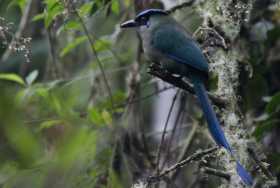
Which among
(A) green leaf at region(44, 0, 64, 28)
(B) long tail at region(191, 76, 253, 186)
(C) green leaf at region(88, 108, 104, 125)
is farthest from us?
(C) green leaf at region(88, 108, 104, 125)

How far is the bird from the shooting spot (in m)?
1.83

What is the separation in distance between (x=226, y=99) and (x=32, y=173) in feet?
3.96

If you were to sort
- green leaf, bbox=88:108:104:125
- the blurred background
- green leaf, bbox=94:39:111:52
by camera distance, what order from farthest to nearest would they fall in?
green leaf, bbox=94:39:111:52
green leaf, bbox=88:108:104:125
the blurred background

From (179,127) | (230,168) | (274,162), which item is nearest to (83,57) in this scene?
(179,127)

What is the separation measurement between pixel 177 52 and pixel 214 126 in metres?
0.40

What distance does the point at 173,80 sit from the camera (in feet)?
5.74

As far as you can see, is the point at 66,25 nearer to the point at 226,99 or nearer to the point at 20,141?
the point at 226,99

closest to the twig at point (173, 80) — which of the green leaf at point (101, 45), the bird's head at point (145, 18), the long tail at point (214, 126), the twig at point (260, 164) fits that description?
the long tail at point (214, 126)

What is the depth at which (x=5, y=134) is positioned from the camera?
0.61 metres

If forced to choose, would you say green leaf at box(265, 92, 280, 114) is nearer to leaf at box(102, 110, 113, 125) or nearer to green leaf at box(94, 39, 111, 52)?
leaf at box(102, 110, 113, 125)

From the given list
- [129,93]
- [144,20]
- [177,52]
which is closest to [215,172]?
[177,52]

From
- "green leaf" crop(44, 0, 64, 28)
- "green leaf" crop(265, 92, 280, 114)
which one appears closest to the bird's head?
"green leaf" crop(44, 0, 64, 28)

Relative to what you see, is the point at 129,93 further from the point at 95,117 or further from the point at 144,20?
the point at 144,20

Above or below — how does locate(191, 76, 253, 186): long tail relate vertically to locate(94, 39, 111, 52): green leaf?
below
